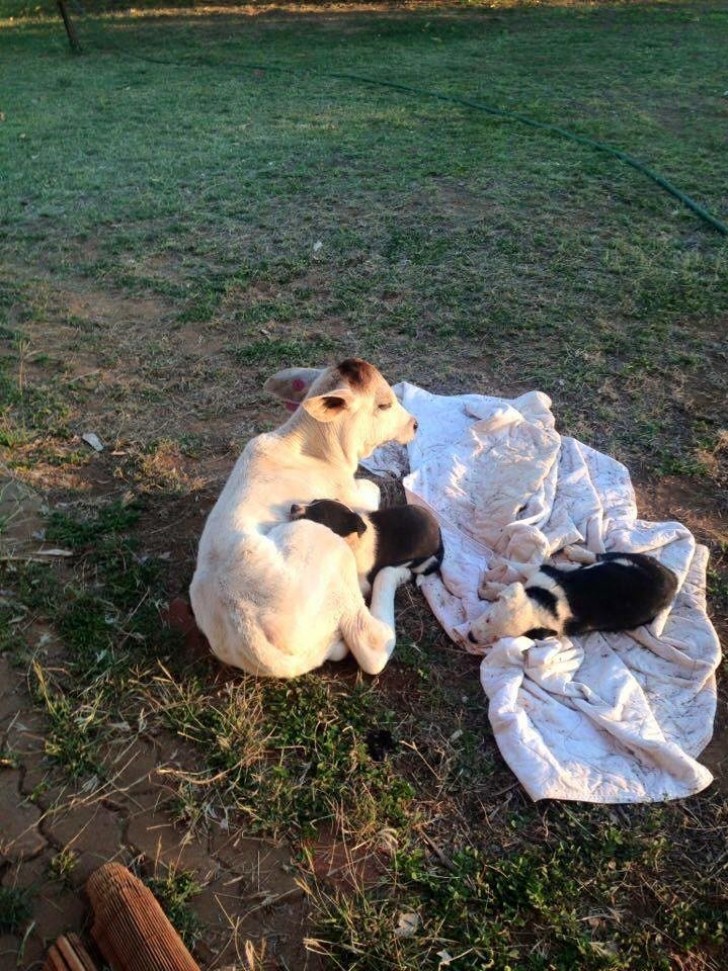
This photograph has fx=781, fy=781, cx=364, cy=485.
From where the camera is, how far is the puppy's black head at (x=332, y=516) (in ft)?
13.8

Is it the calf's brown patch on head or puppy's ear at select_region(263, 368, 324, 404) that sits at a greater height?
the calf's brown patch on head

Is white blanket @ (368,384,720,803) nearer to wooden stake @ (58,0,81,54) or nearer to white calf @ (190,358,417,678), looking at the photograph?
white calf @ (190,358,417,678)

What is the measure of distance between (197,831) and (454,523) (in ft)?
8.29

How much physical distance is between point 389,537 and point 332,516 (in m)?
0.49

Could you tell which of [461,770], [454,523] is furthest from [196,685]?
[454,523]

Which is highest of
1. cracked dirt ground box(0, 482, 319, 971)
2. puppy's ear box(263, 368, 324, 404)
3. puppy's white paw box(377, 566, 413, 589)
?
puppy's ear box(263, 368, 324, 404)

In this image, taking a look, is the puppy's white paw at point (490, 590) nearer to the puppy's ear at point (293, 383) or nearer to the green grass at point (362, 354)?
the green grass at point (362, 354)

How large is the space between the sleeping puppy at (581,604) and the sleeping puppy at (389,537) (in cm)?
56

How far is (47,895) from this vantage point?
3.18m

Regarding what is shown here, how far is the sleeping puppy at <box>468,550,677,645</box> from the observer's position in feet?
13.8

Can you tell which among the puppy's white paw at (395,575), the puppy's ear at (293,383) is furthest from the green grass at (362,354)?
the puppy's ear at (293,383)

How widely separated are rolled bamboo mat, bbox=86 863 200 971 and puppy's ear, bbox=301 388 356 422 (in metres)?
2.49

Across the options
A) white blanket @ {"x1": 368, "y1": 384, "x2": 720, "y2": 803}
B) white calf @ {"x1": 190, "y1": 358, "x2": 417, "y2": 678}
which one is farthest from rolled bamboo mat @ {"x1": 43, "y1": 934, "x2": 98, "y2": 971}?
white blanket @ {"x1": 368, "y1": 384, "x2": 720, "y2": 803}

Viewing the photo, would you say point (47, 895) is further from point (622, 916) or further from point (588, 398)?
point (588, 398)
